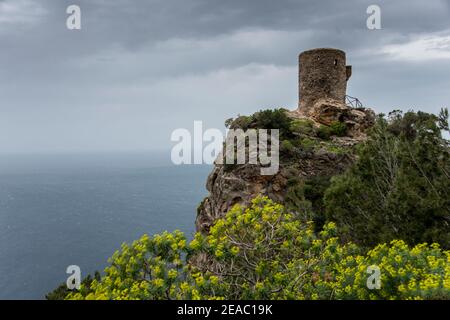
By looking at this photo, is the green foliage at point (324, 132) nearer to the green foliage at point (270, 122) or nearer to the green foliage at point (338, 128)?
the green foliage at point (338, 128)

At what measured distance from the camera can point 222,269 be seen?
30.2 feet

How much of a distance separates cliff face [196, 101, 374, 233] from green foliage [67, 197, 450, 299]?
8678mm

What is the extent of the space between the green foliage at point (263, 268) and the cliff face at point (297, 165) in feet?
28.5

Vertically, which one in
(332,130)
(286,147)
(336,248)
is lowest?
(336,248)

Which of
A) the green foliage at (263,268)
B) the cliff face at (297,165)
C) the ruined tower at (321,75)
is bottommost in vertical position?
the green foliage at (263,268)

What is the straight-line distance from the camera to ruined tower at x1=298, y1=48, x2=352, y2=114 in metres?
28.6

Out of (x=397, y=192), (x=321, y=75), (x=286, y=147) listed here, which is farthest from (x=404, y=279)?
(x=321, y=75)

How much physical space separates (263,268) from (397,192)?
18.0 feet

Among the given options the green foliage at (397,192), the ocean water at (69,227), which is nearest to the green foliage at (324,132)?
the green foliage at (397,192)

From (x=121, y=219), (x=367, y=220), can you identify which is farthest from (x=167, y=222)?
(x=367, y=220)

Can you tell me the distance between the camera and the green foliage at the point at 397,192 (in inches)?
409

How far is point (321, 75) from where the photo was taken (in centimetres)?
2881

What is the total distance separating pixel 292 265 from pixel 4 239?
123 m

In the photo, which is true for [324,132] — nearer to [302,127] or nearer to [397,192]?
[302,127]
